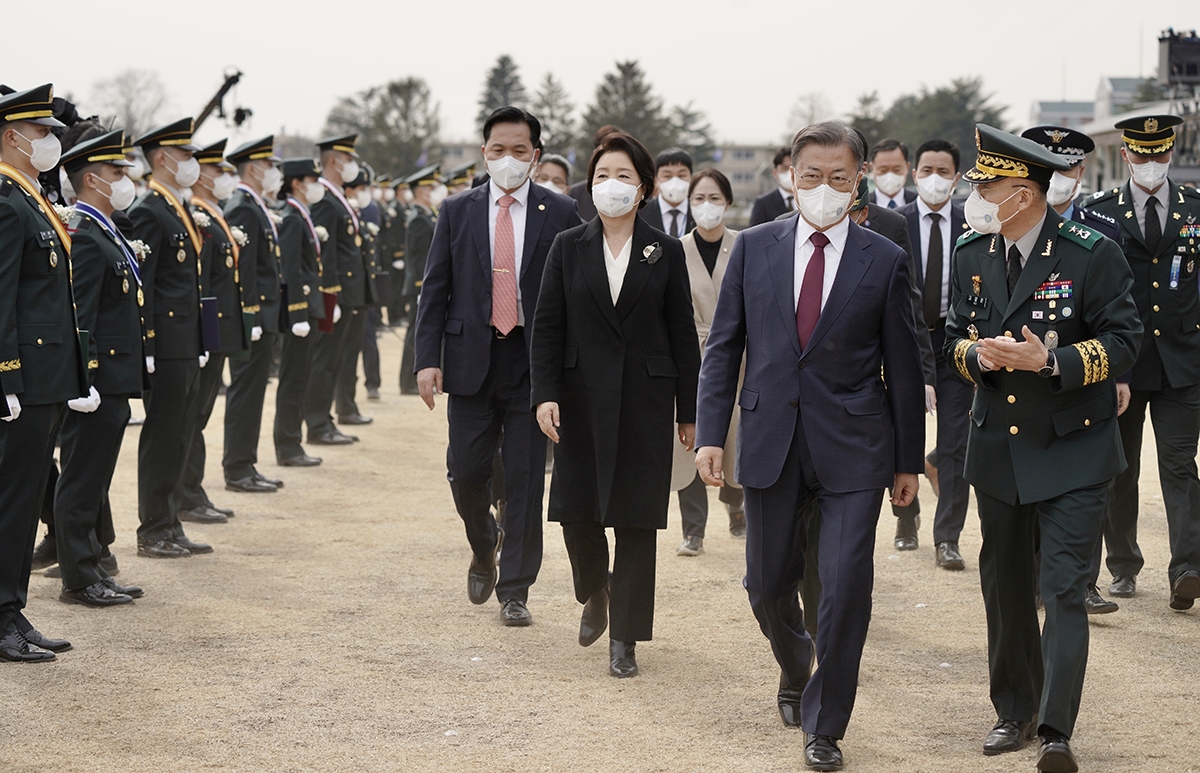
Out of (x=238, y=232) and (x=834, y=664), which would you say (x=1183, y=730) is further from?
(x=238, y=232)

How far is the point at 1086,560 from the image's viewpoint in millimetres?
4945

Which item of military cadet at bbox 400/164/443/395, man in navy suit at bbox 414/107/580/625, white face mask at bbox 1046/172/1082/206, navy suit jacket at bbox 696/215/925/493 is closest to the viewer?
navy suit jacket at bbox 696/215/925/493

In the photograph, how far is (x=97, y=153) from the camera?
7793 mm

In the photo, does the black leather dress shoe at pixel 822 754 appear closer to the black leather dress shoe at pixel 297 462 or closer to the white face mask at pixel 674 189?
the white face mask at pixel 674 189

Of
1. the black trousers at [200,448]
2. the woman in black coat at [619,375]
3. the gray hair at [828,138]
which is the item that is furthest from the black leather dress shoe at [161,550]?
the gray hair at [828,138]

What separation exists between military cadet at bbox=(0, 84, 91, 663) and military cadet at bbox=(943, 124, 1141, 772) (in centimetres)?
404

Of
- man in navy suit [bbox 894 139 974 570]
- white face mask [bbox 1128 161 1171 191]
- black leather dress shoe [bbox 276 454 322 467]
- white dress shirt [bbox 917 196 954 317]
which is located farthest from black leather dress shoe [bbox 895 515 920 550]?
black leather dress shoe [bbox 276 454 322 467]

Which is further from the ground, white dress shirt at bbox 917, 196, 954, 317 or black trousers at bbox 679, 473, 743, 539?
white dress shirt at bbox 917, 196, 954, 317

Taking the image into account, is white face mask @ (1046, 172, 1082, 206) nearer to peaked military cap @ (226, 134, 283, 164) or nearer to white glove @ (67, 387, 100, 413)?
white glove @ (67, 387, 100, 413)

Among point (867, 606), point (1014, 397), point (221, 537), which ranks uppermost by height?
point (1014, 397)

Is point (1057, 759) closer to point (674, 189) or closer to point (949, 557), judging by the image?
point (949, 557)

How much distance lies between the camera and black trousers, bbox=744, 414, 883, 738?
501 cm

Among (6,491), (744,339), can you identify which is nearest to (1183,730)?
(744,339)

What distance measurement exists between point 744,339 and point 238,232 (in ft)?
21.3
